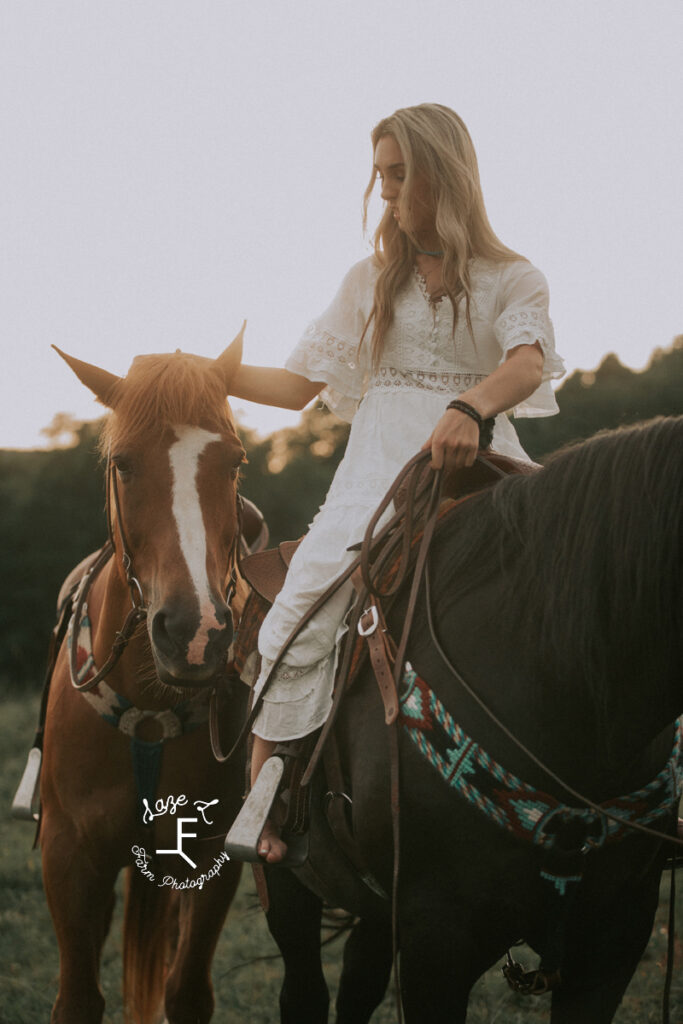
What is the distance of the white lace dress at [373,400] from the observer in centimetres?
247

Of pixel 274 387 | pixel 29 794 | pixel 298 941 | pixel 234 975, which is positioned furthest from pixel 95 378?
pixel 234 975

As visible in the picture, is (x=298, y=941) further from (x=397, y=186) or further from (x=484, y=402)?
(x=397, y=186)

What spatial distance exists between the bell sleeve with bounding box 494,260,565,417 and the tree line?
9182 mm

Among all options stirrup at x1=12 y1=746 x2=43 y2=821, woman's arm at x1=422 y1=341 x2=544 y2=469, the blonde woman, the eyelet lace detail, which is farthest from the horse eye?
stirrup at x1=12 y1=746 x2=43 y2=821

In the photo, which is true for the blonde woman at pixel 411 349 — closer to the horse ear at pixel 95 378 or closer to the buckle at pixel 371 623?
the buckle at pixel 371 623

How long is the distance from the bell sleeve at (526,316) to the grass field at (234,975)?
2.44 metres

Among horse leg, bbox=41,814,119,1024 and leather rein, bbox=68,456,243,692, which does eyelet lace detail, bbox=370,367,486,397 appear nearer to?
leather rein, bbox=68,456,243,692

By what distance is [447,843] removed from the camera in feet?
6.88

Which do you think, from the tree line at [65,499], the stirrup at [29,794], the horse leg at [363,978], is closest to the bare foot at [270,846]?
the horse leg at [363,978]

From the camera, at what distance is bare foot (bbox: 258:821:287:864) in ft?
7.81

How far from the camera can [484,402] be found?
2.32m

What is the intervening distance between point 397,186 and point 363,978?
2556mm

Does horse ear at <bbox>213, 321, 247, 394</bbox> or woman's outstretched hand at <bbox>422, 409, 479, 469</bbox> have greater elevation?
horse ear at <bbox>213, 321, 247, 394</bbox>

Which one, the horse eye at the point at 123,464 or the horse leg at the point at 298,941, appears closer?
the horse eye at the point at 123,464
